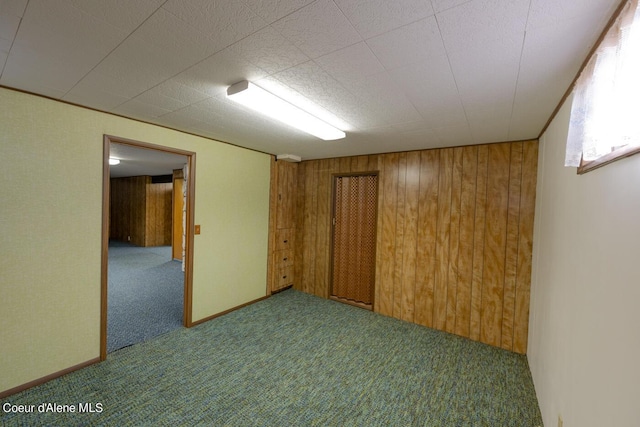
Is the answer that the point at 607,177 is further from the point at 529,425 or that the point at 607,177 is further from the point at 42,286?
the point at 42,286

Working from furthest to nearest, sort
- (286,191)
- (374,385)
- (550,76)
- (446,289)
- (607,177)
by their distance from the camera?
(286,191), (446,289), (374,385), (550,76), (607,177)

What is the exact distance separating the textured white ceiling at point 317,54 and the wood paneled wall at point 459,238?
2.56ft

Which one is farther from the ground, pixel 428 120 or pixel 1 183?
pixel 428 120

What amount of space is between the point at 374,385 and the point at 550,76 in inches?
97.6

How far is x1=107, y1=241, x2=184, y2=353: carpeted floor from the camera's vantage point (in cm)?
A: 294

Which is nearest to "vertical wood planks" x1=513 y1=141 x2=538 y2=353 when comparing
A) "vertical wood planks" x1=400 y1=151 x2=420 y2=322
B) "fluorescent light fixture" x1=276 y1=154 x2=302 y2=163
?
"vertical wood planks" x1=400 y1=151 x2=420 y2=322

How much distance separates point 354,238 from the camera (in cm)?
398

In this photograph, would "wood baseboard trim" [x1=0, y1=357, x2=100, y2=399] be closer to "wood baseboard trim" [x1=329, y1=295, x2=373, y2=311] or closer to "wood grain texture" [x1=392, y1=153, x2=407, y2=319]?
"wood baseboard trim" [x1=329, y1=295, x2=373, y2=311]

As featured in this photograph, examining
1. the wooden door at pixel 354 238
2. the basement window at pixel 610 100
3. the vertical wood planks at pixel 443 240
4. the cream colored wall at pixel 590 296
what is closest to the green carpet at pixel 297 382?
the vertical wood planks at pixel 443 240

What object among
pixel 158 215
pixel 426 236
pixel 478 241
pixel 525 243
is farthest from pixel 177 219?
pixel 525 243

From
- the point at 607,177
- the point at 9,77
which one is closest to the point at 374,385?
the point at 607,177

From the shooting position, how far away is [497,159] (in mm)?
2891

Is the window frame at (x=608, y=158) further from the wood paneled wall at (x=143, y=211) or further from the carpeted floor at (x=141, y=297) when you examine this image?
the wood paneled wall at (x=143, y=211)

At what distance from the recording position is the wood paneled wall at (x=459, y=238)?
2779 mm
